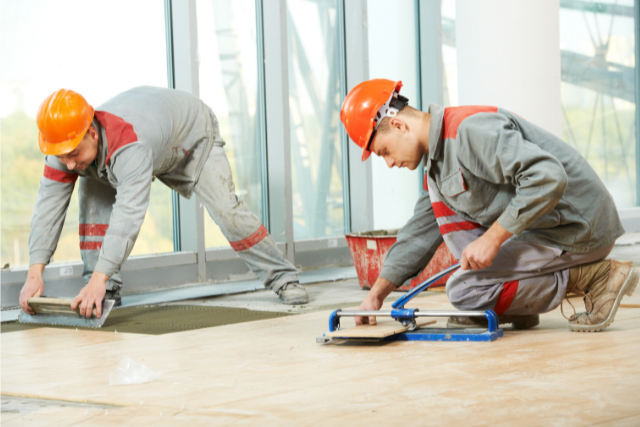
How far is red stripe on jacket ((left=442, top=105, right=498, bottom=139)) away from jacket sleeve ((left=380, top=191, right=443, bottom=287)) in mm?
432

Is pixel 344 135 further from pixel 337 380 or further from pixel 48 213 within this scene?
pixel 337 380

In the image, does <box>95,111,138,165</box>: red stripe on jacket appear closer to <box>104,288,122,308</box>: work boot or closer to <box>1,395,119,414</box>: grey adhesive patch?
<box>104,288,122,308</box>: work boot

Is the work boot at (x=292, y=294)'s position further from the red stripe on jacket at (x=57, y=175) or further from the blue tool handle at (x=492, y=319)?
the blue tool handle at (x=492, y=319)

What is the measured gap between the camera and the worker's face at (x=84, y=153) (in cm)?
318

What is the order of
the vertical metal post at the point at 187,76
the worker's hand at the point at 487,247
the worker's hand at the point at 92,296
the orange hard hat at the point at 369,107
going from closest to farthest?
the worker's hand at the point at 487,247
the orange hard hat at the point at 369,107
the worker's hand at the point at 92,296
the vertical metal post at the point at 187,76

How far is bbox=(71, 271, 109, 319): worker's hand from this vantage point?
3.07m

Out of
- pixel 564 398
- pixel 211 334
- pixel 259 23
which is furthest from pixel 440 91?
pixel 564 398

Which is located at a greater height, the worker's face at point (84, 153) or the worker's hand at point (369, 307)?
the worker's face at point (84, 153)

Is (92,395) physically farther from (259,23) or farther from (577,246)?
(259,23)

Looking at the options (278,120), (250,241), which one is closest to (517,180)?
(250,241)

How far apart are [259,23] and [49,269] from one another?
7.95 ft

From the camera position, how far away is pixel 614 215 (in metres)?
2.52

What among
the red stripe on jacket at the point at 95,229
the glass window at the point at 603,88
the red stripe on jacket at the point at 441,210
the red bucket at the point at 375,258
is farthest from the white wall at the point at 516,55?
the glass window at the point at 603,88

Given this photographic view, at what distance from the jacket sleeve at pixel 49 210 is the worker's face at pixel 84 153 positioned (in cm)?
19
